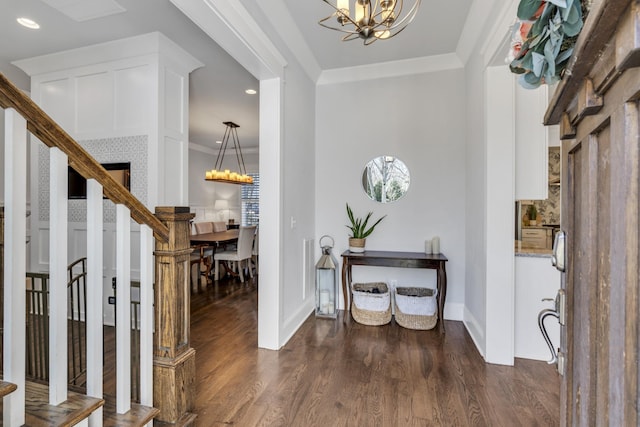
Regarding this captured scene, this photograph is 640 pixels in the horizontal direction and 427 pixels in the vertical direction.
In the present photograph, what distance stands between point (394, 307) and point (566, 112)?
9.33ft

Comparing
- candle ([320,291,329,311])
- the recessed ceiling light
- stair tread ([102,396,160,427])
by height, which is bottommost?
candle ([320,291,329,311])

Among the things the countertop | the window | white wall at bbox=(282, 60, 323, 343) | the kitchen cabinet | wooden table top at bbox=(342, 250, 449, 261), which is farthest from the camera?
the window

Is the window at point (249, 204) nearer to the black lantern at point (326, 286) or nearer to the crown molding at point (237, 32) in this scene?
the black lantern at point (326, 286)

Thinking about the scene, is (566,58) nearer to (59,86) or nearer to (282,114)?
(282,114)

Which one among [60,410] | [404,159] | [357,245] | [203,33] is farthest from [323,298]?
[203,33]

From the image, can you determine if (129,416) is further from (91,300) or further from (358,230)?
(358,230)

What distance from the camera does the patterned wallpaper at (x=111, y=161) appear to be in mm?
3039

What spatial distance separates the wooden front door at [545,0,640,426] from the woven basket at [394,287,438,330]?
7.58ft

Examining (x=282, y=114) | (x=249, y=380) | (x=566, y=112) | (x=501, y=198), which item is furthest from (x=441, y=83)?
(x=249, y=380)

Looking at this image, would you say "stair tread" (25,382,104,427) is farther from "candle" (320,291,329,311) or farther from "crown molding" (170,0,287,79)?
"candle" (320,291,329,311)

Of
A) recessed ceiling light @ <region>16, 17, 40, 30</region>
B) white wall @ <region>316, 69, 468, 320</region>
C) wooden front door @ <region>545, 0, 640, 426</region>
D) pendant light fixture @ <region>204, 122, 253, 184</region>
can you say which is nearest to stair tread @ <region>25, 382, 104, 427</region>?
wooden front door @ <region>545, 0, 640, 426</region>

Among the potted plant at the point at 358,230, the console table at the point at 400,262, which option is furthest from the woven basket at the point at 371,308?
the potted plant at the point at 358,230

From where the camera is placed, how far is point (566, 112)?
74 centimetres

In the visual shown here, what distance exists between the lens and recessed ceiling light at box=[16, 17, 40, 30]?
2692 millimetres
